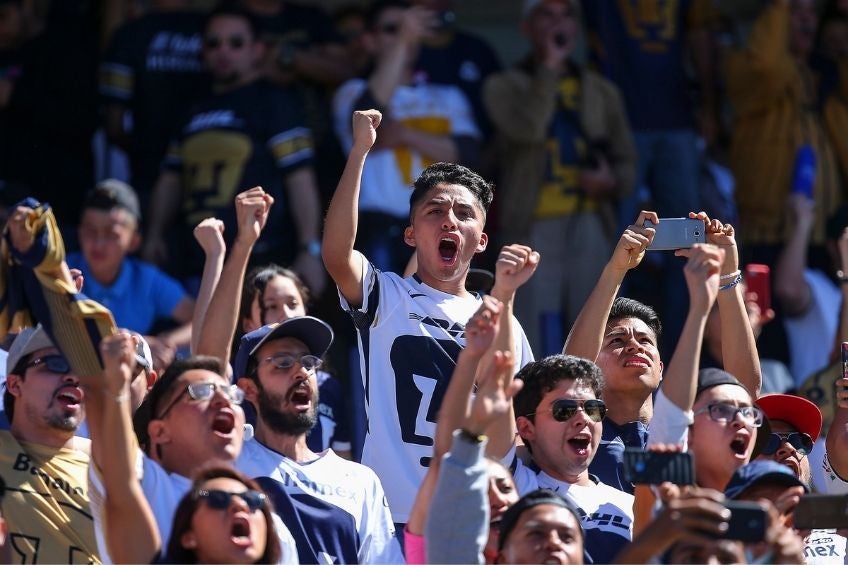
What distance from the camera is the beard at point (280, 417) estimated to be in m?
5.87

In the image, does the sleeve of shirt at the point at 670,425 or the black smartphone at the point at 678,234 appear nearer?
the sleeve of shirt at the point at 670,425

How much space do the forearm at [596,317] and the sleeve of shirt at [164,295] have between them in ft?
8.73

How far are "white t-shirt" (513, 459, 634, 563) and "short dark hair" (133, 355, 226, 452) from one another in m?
1.10

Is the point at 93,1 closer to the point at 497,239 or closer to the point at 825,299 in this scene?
the point at 497,239

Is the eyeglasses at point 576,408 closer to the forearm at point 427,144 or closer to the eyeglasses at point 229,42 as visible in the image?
the forearm at point 427,144

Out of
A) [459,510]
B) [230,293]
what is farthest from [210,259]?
[459,510]

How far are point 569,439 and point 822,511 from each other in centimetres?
111

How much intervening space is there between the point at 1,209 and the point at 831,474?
4457 mm

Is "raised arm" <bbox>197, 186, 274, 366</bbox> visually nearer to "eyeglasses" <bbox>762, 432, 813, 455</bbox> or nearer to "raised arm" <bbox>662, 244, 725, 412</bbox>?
"raised arm" <bbox>662, 244, 725, 412</bbox>

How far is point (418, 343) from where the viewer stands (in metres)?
6.11

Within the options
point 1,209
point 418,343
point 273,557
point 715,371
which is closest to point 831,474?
point 715,371

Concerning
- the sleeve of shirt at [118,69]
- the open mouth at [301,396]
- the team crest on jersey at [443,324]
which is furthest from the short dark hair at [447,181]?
the sleeve of shirt at [118,69]

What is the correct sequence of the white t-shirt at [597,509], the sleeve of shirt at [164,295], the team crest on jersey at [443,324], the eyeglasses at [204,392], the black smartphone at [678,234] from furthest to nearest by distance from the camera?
the sleeve of shirt at [164,295]
the black smartphone at [678,234]
the team crest on jersey at [443,324]
the white t-shirt at [597,509]
the eyeglasses at [204,392]

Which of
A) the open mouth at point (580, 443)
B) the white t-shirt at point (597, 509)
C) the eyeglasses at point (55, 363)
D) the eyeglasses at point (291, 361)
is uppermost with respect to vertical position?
the eyeglasses at point (291, 361)
